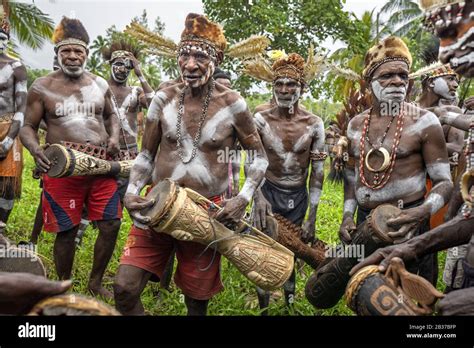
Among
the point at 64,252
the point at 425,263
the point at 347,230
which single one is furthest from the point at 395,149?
the point at 64,252

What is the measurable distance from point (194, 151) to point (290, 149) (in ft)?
5.36

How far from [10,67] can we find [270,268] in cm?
351

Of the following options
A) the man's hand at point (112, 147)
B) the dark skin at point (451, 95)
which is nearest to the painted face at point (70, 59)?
the man's hand at point (112, 147)

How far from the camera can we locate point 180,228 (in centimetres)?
351

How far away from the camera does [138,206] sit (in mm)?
3584

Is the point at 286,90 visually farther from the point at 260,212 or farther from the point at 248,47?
the point at 260,212

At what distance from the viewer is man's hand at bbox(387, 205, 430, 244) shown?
3434 millimetres

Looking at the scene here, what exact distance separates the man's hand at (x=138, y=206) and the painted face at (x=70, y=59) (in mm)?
1954

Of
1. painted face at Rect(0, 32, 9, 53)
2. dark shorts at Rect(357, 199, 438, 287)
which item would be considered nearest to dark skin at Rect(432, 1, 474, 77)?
dark shorts at Rect(357, 199, 438, 287)

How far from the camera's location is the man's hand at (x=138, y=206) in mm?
3565

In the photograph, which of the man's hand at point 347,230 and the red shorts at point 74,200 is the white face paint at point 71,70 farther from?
the man's hand at point 347,230

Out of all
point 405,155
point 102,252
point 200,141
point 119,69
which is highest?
point 119,69

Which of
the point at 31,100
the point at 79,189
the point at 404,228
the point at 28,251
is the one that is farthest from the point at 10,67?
the point at 404,228
